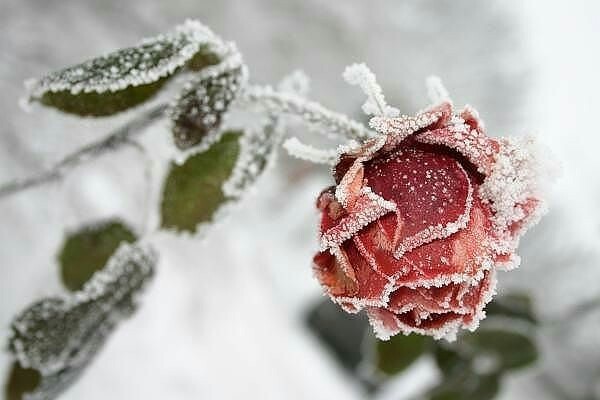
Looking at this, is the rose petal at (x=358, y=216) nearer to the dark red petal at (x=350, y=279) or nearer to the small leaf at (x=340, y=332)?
the dark red petal at (x=350, y=279)

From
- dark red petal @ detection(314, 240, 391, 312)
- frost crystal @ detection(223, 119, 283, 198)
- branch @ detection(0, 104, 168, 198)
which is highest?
branch @ detection(0, 104, 168, 198)

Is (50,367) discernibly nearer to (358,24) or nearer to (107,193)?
(107,193)

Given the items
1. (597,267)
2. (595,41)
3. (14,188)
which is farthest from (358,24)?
(14,188)

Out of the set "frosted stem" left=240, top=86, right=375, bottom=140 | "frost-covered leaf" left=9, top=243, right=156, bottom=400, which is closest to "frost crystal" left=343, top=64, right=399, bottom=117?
"frosted stem" left=240, top=86, right=375, bottom=140

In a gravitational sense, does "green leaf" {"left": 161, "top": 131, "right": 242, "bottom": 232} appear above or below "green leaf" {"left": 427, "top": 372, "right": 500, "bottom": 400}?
above

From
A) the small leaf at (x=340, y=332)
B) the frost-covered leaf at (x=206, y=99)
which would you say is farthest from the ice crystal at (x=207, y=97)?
the small leaf at (x=340, y=332)

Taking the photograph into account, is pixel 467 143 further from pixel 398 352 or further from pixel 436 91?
pixel 398 352

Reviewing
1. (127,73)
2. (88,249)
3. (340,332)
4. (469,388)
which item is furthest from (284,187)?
(127,73)

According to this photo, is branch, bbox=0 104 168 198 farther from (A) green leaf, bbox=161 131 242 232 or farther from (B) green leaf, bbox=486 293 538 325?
(B) green leaf, bbox=486 293 538 325
